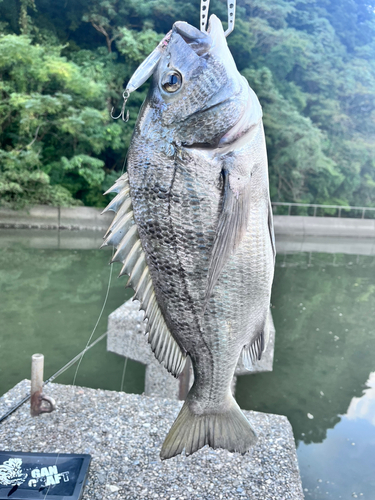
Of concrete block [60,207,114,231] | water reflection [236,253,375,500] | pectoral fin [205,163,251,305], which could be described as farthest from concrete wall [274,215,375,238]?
pectoral fin [205,163,251,305]

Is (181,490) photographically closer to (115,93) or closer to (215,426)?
(215,426)

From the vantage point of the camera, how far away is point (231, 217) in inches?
56.4

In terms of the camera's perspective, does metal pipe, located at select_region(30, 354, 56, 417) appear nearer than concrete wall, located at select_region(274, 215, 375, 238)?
Yes

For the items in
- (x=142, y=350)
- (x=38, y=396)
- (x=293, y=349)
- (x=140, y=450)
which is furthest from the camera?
(x=293, y=349)

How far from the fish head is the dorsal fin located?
0.35 metres

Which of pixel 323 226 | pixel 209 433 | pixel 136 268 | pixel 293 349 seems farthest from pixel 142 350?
pixel 323 226

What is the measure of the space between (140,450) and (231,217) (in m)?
2.14

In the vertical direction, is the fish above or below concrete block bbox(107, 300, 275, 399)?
above

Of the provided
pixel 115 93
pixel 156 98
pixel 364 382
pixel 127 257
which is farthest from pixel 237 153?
pixel 115 93

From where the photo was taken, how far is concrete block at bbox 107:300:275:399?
4164mm

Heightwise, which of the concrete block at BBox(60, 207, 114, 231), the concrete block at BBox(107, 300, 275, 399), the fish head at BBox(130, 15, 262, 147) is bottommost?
the concrete block at BBox(60, 207, 114, 231)

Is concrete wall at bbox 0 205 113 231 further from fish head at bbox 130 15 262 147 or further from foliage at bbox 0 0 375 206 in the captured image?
fish head at bbox 130 15 262 147

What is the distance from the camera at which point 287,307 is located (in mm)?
8172

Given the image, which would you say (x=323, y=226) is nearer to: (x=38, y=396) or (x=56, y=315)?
(x=56, y=315)
